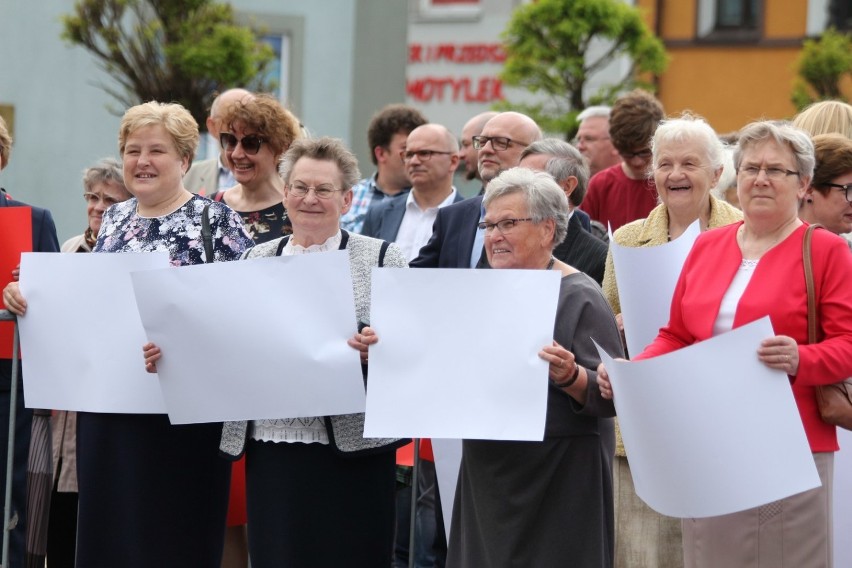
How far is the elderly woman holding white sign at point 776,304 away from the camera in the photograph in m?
4.32

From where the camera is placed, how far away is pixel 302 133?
6.73 metres

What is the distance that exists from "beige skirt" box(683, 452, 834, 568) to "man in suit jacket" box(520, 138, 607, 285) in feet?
5.80

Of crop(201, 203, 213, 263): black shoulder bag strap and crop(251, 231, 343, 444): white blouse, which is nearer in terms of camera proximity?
crop(251, 231, 343, 444): white blouse

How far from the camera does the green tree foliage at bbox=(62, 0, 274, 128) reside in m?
15.6

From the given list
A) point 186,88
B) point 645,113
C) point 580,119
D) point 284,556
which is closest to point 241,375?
point 284,556

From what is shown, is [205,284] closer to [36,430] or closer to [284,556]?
[284,556]

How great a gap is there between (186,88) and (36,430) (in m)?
9.66

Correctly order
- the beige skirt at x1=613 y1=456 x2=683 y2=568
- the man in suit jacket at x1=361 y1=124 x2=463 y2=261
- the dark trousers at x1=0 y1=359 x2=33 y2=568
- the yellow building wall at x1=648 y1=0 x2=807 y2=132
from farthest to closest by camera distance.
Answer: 1. the yellow building wall at x1=648 y1=0 x2=807 y2=132
2. the man in suit jacket at x1=361 y1=124 x2=463 y2=261
3. the dark trousers at x1=0 y1=359 x2=33 y2=568
4. the beige skirt at x1=613 y1=456 x2=683 y2=568

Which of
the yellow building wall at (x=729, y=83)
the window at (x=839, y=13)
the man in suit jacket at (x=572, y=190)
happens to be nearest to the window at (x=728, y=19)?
the yellow building wall at (x=729, y=83)

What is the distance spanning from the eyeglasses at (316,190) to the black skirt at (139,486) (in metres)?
1.08

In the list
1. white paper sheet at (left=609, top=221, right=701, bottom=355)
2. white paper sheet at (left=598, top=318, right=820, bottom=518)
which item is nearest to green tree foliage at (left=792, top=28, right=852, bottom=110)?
white paper sheet at (left=609, top=221, right=701, bottom=355)

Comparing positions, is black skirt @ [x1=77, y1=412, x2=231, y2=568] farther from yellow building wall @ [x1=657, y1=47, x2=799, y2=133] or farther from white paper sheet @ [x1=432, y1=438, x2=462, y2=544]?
yellow building wall @ [x1=657, y1=47, x2=799, y2=133]

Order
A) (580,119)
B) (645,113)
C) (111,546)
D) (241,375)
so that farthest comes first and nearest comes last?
1. (580,119)
2. (645,113)
3. (111,546)
4. (241,375)

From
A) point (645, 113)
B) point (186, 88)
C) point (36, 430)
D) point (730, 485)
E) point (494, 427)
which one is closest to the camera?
point (730, 485)
